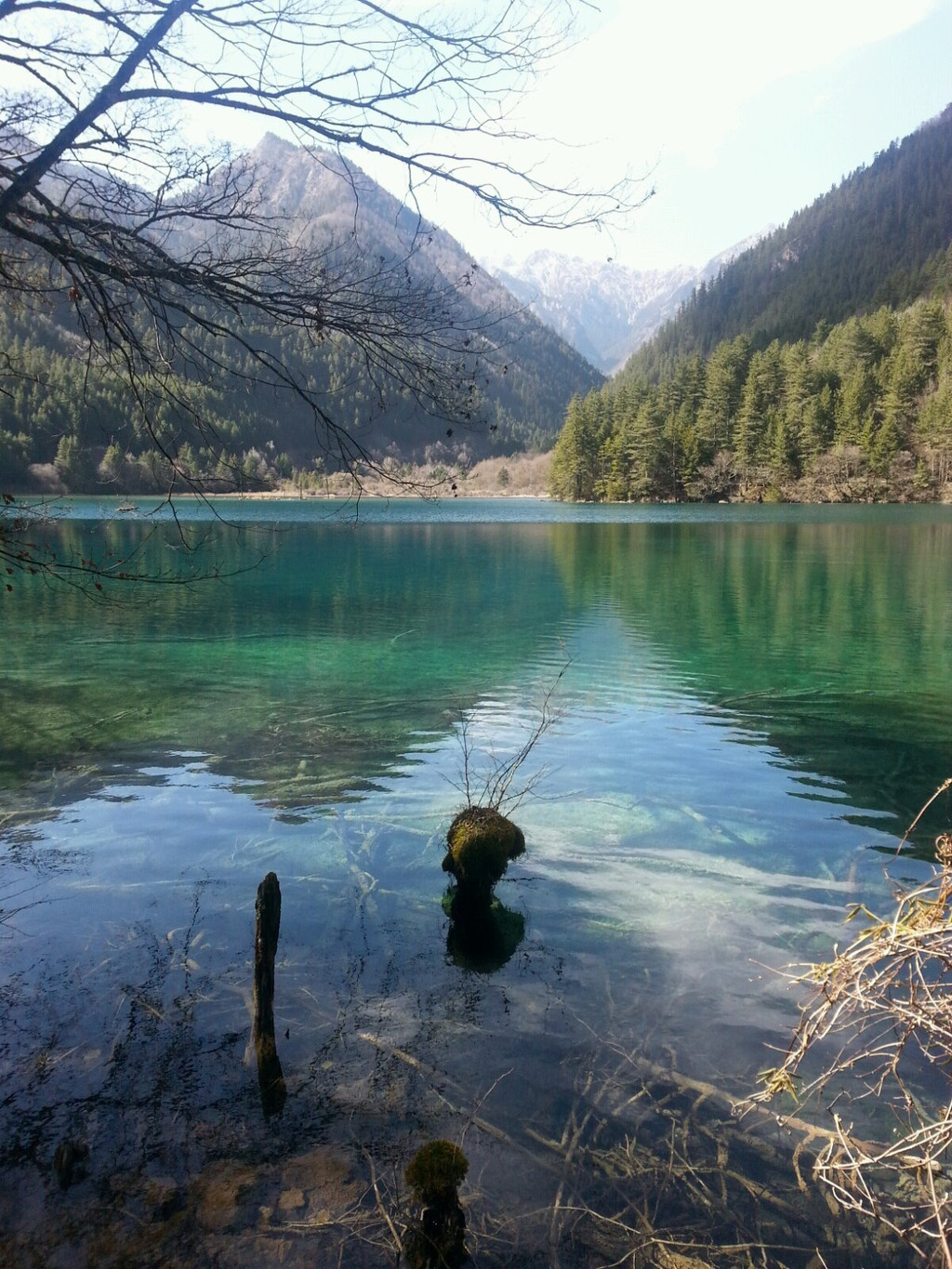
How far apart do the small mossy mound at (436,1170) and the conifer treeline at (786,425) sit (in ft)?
332

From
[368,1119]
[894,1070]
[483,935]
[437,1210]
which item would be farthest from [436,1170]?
[483,935]

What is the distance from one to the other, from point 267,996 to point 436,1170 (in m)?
1.87

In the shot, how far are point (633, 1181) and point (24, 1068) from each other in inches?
149

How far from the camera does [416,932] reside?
7199 millimetres

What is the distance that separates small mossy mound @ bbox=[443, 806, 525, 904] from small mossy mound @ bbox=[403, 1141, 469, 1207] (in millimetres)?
3511

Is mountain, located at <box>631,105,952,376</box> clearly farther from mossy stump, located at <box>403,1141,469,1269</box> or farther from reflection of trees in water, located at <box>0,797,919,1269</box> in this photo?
mossy stump, located at <box>403,1141,469,1269</box>

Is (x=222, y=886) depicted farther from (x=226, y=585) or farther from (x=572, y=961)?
(x=226, y=585)

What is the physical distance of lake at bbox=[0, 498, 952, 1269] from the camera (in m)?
4.30

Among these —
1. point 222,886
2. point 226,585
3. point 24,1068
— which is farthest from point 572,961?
point 226,585

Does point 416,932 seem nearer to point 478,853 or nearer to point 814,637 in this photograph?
point 478,853

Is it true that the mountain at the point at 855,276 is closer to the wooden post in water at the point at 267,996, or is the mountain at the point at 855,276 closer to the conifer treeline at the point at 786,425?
the conifer treeline at the point at 786,425

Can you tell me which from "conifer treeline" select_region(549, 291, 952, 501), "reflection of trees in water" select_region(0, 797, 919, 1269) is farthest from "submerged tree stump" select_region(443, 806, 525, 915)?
"conifer treeline" select_region(549, 291, 952, 501)

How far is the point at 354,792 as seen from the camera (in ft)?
34.6

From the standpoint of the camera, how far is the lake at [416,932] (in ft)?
14.1
